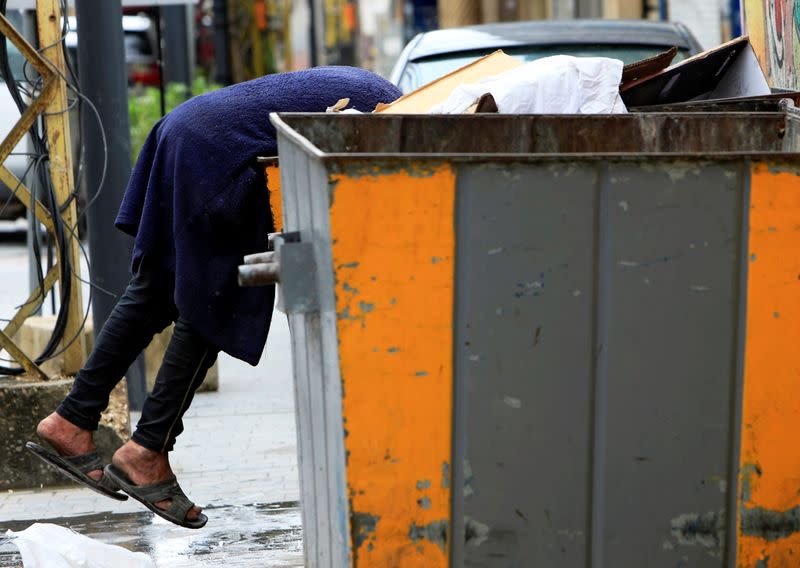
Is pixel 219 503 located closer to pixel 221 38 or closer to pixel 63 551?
pixel 63 551

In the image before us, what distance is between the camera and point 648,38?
288 inches

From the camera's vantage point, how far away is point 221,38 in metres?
18.8

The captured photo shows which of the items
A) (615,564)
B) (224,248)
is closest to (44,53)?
(224,248)

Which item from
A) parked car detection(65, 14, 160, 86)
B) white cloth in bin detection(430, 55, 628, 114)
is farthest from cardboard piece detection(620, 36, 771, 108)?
parked car detection(65, 14, 160, 86)

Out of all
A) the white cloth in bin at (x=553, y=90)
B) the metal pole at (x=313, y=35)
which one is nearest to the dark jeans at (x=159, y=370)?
the white cloth in bin at (x=553, y=90)

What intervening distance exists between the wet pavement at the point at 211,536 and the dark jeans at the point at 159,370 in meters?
0.32

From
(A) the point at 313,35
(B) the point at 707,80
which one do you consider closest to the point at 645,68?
(B) the point at 707,80

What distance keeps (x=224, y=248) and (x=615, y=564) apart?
5.88ft

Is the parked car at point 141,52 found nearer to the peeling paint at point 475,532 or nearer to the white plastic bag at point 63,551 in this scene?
the white plastic bag at point 63,551

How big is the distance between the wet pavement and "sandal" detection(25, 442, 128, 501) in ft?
0.59

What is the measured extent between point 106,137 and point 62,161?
68 cm

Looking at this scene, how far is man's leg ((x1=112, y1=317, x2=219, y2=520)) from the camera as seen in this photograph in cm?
417

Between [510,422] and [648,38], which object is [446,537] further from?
[648,38]

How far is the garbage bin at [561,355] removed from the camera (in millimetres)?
2590
